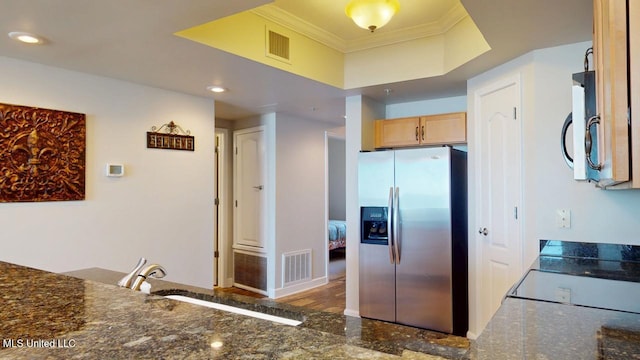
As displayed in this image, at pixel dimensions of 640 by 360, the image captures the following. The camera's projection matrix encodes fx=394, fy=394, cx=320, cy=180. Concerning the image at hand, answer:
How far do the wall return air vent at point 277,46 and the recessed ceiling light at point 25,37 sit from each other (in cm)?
144

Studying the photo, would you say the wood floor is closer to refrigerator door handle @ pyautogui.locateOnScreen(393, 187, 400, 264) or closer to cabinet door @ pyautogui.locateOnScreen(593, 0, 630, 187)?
refrigerator door handle @ pyautogui.locateOnScreen(393, 187, 400, 264)

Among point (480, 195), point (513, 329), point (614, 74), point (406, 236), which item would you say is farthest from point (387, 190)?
point (614, 74)

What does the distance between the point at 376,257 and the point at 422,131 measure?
1275mm

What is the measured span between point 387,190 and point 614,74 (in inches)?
109

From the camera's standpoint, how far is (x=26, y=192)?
9.07 feet

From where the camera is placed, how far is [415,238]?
3428 mm

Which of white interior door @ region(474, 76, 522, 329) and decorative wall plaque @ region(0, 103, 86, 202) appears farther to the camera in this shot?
white interior door @ region(474, 76, 522, 329)

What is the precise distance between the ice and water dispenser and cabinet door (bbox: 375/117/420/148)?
72 cm

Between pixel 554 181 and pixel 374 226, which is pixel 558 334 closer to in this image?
pixel 554 181

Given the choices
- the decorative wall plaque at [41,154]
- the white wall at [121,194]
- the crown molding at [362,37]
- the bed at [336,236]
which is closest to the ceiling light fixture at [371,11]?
the crown molding at [362,37]

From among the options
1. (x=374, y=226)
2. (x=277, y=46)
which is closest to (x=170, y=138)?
(x=277, y=46)

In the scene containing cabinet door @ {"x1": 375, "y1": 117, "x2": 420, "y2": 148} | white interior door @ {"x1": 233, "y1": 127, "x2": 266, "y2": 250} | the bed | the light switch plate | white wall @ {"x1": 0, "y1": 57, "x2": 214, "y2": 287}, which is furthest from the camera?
the bed

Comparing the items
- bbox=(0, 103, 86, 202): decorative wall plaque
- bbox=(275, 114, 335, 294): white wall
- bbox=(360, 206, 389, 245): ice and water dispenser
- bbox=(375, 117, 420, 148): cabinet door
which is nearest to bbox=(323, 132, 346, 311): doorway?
bbox=(275, 114, 335, 294): white wall

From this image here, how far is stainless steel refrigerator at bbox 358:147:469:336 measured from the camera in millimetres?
3295
